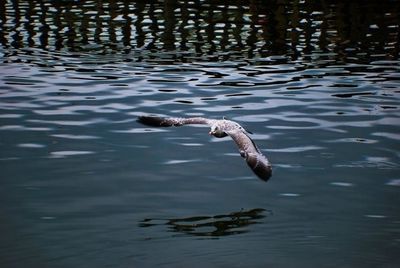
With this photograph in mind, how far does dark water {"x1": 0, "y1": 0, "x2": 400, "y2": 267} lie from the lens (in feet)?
20.4

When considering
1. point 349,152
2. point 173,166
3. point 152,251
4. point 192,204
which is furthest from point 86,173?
point 349,152

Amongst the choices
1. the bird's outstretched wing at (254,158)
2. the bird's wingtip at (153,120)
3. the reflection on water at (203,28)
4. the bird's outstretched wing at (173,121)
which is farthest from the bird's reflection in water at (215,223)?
the reflection on water at (203,28)

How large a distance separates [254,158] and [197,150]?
251 cm

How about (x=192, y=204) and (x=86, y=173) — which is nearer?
(x=192, y=204)

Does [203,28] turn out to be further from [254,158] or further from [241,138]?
[254,158]

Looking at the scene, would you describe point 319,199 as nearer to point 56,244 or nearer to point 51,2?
point 56,244

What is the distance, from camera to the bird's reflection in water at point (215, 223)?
639 cm

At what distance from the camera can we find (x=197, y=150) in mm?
8555

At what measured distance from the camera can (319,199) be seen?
714cm

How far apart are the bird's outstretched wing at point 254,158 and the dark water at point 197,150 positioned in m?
0.68

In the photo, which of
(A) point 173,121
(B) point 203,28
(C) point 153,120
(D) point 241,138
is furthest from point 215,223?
(B) point 203,28

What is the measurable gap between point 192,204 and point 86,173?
4.88ft

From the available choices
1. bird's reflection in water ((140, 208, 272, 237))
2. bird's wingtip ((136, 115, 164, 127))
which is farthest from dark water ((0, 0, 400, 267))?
bird's wingtip ((136, 115, 164, 127))

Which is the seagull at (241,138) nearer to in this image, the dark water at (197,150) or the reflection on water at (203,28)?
the dark water at (197,150)
